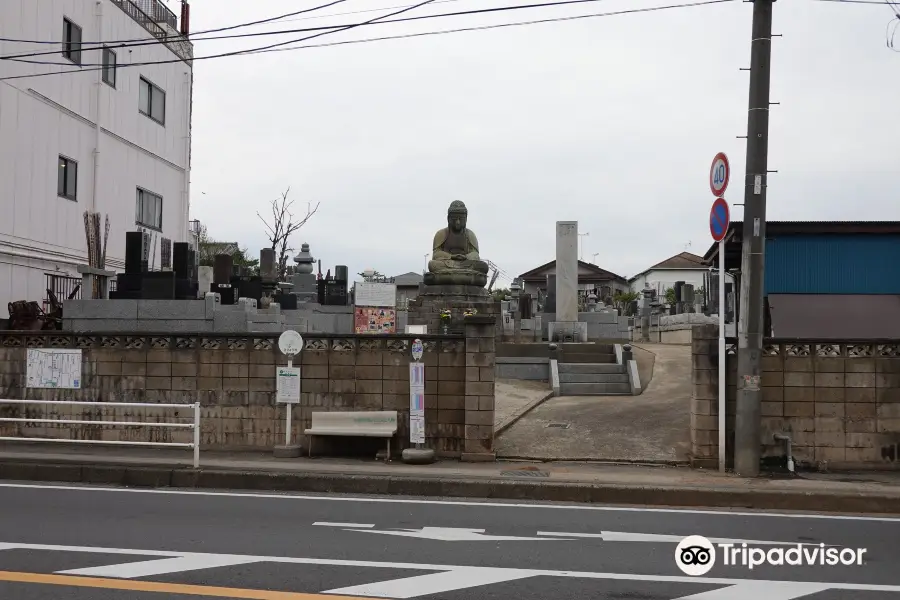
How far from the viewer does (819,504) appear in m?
8.62

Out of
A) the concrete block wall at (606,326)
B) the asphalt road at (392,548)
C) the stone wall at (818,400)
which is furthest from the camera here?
the concrete block wall at (606,326)

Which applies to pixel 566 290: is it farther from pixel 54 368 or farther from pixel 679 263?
pixel 679 263

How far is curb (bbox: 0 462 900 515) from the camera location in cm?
864

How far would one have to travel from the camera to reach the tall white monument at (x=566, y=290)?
70.0 feet

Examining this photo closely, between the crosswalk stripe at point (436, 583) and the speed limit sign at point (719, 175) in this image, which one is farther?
the speed limit sign at point (719, 175)

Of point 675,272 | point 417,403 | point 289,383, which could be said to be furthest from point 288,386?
point 675,272

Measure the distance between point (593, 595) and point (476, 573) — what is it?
0.97 meters

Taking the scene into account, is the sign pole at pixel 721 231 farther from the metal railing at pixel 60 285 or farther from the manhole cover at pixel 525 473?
the metal railing at pixel 60 285

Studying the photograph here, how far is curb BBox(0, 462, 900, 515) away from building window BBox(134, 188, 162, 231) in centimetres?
1714

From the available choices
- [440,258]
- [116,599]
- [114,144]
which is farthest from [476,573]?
[114,144]

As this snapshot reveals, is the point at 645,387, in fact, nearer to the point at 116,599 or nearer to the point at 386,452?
the point at 386,452

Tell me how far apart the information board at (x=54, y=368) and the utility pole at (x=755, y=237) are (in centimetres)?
1033

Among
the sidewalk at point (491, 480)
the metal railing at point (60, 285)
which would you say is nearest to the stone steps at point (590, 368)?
the sidewalk at point (491, 480)

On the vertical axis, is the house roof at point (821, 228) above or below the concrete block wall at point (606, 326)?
above
